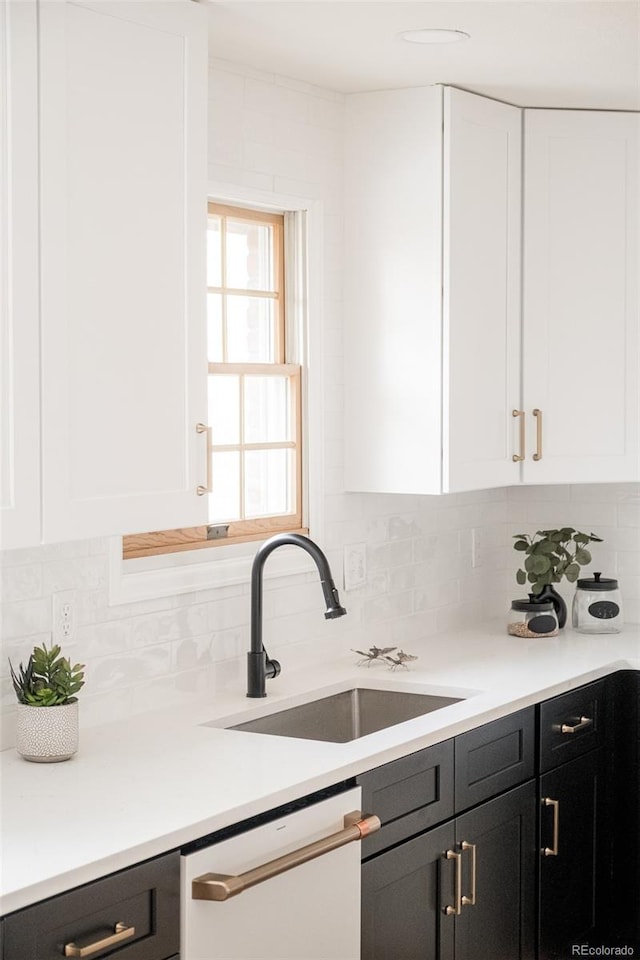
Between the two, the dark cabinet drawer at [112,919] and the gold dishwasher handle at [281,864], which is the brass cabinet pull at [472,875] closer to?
the gold dishwasher handle at [281,864]

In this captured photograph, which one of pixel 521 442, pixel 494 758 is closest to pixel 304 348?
pixel 521 442

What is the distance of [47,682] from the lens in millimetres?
2416

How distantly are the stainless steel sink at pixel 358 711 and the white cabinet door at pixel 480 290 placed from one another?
1.95ft

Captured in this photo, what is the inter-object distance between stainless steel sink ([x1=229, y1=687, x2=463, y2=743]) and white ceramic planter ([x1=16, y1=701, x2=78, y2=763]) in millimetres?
Answer: 760

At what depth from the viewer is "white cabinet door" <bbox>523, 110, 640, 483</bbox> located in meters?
3.62

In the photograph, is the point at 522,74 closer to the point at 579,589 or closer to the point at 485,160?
the point at 485,160

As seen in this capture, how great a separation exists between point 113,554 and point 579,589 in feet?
5.80

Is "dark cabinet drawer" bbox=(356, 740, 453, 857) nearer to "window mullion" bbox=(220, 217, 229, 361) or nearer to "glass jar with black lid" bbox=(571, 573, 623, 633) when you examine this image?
"window mullion" bbox=(220, 217, 229, 361)

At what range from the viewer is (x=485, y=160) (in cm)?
341

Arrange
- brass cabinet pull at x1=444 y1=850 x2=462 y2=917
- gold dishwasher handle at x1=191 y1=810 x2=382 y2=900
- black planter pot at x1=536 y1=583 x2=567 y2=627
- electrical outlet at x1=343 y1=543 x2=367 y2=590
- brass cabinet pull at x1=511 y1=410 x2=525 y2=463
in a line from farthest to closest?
1. black planter pot at x1=536 y1=583 x2=567 y2=627
2. brass cabinet pull at x1=511 y1=410 x2=525 y2=463
3. electrical outlet at x1=343 y1=543 x2=367 y2=590
4. brass cabinet pull at x1=444 y1=850 x2=462 y2=917
5. gold dishwasher handle at x1=191 y1=810 x2=382 y2=900

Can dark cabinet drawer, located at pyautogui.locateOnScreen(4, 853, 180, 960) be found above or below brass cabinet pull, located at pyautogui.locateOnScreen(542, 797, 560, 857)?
above

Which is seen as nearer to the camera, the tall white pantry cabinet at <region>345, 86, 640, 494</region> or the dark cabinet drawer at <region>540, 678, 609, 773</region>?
the dark cabinet drawer at <region>540, 678, 609, 773</region>

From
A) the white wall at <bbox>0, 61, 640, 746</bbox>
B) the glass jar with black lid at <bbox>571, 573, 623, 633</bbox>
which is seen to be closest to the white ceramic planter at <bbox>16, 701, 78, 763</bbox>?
the white wall at <bbox>0, 61, 640, 746</bbox>

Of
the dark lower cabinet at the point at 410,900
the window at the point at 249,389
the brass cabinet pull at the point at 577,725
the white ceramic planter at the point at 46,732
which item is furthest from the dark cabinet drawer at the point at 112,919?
the brass cabinet pull at the point at 577,725
